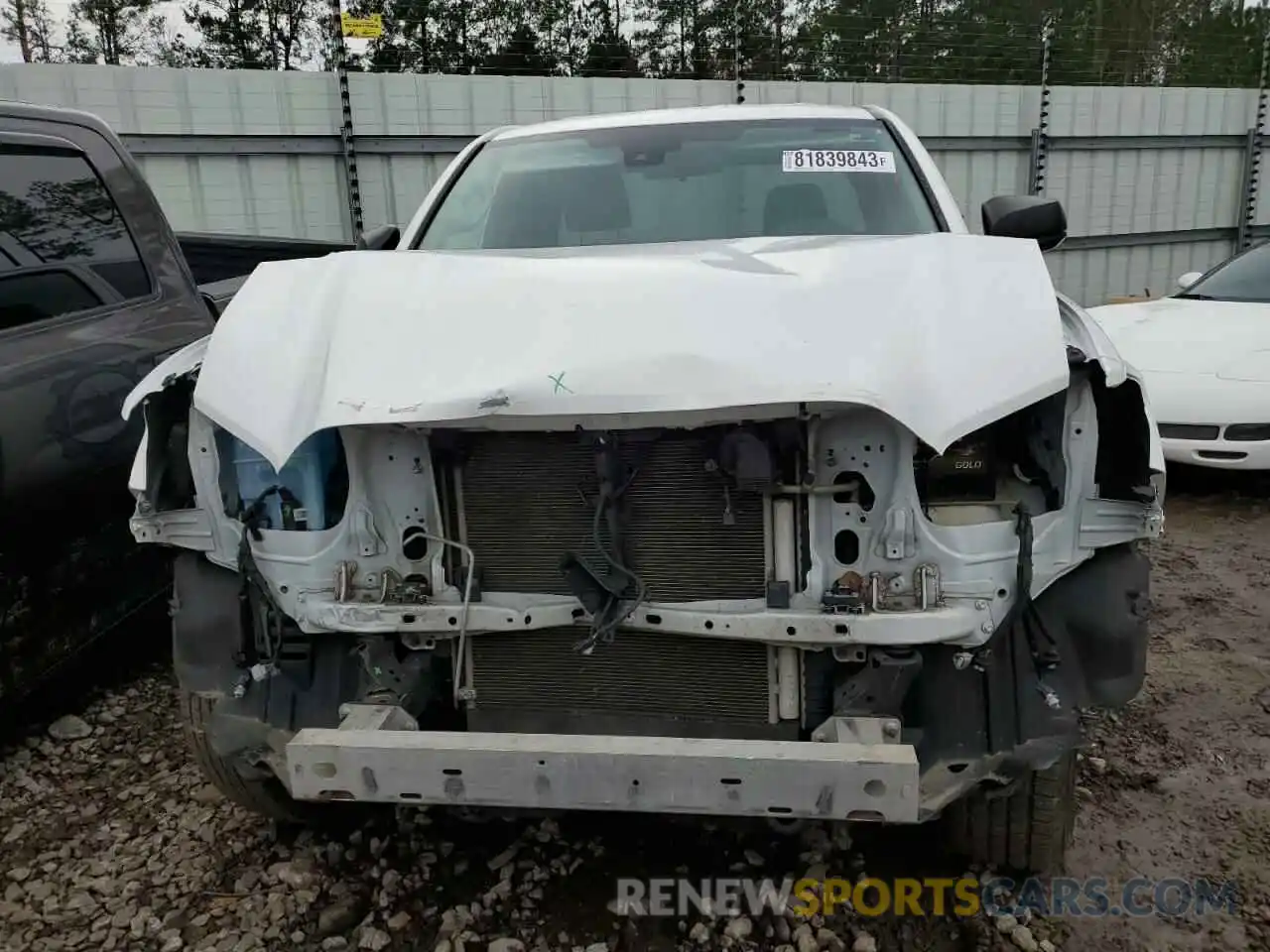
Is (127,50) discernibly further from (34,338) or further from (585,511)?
(585,511)

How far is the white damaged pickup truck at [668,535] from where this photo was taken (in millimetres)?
2010

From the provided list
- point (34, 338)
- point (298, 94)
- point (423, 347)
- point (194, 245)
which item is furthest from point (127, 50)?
point (423, 347)

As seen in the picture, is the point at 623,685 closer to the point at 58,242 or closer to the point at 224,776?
the point at 224,776

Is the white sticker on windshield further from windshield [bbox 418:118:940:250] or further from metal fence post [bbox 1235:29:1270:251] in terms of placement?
metal fence post [bbox 1235:29:1270:251]

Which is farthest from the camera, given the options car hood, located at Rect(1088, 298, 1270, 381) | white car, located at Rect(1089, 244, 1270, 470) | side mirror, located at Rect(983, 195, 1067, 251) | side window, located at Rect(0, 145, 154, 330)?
car hood, located at Rect(1088, 298, 1270, 381)

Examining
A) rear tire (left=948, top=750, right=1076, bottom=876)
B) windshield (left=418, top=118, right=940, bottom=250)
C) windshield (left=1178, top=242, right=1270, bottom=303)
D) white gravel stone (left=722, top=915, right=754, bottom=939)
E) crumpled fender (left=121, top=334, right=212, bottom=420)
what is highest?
windshield (left=418, top=118, right=940, bottom=250)

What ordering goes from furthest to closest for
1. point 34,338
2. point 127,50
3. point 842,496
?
point 127,50 < point 34,338 < point 842,496

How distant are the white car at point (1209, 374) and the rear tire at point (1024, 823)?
141 inches

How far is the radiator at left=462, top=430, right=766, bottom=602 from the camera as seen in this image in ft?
7.09

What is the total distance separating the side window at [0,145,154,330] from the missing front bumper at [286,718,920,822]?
2001mm

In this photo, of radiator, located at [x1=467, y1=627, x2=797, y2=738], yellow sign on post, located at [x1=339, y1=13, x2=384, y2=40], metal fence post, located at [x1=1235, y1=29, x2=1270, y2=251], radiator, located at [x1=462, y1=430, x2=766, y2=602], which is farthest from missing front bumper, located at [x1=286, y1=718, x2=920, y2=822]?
metal fence post, located at [x1=1235, y1=29, x2=1270, y2=251]

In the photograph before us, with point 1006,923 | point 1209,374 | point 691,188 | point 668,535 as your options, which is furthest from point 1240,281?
point 668,535

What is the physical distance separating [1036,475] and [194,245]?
492 cm

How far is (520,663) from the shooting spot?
7.64ft
